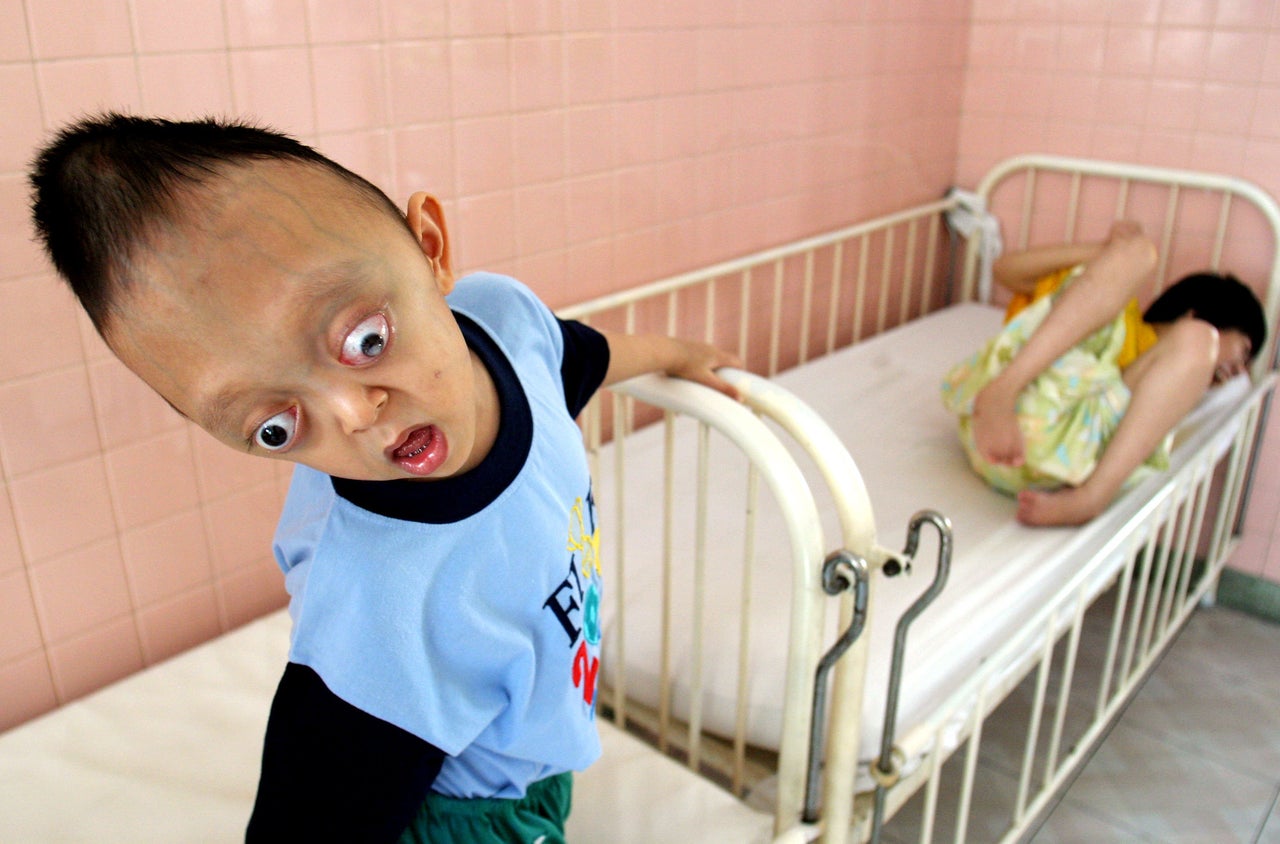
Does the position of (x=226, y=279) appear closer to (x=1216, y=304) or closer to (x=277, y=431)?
(x=277, y=431)

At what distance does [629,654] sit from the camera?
1.44m

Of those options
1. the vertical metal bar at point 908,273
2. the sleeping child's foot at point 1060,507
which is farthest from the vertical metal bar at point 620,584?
the vertical metal bar at point 908,273

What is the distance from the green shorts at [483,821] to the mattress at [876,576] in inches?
14.8

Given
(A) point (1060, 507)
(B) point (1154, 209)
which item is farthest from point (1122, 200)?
(A) point (1060, 507)

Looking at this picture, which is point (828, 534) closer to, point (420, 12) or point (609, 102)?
point (609, 102)

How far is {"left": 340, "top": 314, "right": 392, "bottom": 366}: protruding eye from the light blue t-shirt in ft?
0.39

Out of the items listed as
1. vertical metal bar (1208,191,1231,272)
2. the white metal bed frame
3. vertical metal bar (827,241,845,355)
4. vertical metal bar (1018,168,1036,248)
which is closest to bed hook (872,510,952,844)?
the white metal bed frame

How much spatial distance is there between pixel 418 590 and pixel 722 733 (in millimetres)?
764

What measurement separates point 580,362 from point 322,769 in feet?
1.49

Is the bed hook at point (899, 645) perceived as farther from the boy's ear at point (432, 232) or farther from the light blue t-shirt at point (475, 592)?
the boy's ear at point (432, 232)

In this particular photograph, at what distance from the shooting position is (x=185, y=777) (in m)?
1.25

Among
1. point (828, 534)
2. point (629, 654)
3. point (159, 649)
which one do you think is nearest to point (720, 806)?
point (629, 654)

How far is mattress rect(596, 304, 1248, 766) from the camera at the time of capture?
4.45ft

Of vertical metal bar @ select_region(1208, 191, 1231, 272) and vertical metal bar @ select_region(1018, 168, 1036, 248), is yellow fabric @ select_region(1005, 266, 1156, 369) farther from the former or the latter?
vertical metal bar @ select_region(1018, 168, 1036, 248)
